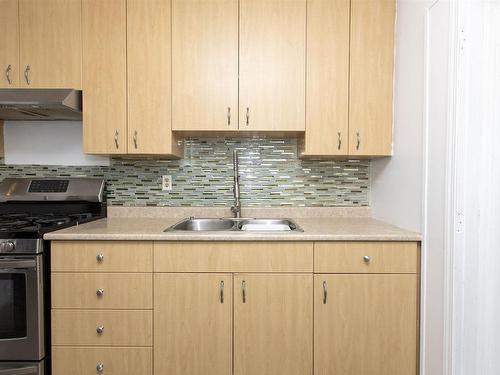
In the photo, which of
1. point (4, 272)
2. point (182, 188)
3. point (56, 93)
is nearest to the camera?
point (4, 272)

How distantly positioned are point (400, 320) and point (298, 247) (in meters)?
0.62

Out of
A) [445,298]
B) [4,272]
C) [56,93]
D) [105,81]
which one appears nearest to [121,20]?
[105,81]

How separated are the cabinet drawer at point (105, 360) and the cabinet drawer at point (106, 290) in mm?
213

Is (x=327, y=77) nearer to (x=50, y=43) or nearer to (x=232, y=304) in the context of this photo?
(x=232, y=304)

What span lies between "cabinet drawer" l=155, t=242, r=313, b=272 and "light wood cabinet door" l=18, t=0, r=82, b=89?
3.71 feet

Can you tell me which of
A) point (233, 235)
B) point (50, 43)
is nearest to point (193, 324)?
point (233, 235)

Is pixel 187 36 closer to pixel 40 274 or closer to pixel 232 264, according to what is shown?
pixel 232 264

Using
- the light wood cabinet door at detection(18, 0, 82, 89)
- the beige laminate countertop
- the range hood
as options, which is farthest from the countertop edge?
the light wood cabinet door at detection(18, 0, 82, 89)

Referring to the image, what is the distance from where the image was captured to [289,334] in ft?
5.31

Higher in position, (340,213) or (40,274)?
(340,213)

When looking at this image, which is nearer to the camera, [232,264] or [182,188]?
[232,264]

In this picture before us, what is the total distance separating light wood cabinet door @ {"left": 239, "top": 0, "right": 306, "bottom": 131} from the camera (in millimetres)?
1881

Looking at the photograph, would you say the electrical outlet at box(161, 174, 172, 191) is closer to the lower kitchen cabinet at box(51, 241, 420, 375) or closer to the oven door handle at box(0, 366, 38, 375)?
the lower kitchen cabinet at box(51, 241, 420, 375)

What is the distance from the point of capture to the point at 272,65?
1.89 meters
